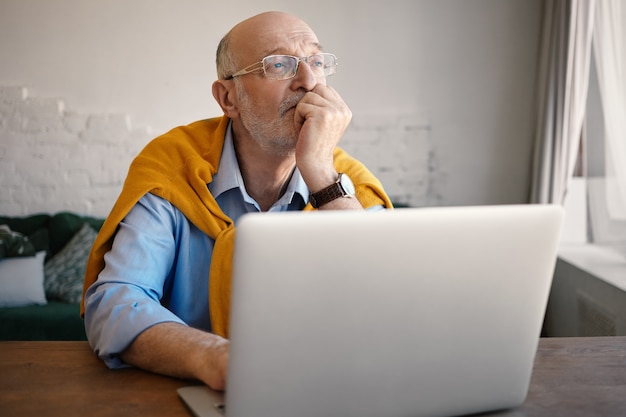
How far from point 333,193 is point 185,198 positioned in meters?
0.36

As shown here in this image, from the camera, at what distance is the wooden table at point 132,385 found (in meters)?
1.03

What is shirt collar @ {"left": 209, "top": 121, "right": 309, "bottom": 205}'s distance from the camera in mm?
1833

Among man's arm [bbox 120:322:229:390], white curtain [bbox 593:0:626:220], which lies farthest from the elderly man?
white curtain [bbox 593:0:626:220]

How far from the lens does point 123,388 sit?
3.66ft

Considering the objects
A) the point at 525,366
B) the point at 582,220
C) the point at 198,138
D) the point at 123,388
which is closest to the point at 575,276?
the point at 582,220

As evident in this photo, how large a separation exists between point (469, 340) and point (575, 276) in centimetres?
260

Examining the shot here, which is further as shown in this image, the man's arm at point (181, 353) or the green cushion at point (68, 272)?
the green cushion at point (68, 272)

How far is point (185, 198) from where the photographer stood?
67.1 inches

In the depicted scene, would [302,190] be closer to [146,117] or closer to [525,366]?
[525,366]

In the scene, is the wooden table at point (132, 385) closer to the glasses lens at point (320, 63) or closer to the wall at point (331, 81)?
the glasses lens at point (320, 63)

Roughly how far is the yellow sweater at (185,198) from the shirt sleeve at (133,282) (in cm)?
3

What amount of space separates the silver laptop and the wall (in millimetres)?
3575

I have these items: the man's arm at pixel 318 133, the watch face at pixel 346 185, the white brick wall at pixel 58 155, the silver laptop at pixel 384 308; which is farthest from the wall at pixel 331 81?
the silver laptop at pixel 384 308

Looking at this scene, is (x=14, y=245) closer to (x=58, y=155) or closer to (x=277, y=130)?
(x=58, y=155)
